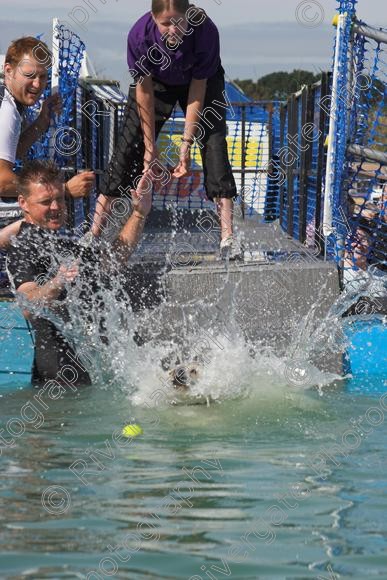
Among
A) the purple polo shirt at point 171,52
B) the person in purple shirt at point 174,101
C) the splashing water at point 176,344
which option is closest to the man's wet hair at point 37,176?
the splashing water at point 176,344

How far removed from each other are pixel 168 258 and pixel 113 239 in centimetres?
75

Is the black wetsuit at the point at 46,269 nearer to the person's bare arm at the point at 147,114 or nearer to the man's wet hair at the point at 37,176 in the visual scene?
the man's wet hair at the point at 37,176

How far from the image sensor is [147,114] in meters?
7.18

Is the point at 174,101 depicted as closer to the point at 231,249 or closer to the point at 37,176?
the point at 231,249

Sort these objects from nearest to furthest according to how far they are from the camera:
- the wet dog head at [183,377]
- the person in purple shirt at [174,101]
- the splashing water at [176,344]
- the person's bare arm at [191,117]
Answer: the wet dog head at [183,377] < the splashing water at [176,344] < the person in purple shirt at [174,101] < the person's bare arm at [191,117]

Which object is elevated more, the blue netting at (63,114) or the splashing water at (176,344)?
the blue netting at (63,114)

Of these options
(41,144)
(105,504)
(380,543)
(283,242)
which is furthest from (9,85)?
(380,543)

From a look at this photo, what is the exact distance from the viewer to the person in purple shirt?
22.7ft

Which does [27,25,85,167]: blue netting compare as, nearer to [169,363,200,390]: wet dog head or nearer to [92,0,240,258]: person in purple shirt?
[92,0,240,258]: person in purple shirt

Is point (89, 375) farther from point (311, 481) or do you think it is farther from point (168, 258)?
point (311, 481)

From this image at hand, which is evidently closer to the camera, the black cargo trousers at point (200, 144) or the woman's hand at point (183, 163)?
the woman's hand at point (183, 163)

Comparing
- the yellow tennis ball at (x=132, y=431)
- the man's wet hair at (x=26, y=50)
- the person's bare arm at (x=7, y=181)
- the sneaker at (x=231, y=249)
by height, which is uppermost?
the man's wet hair at (x=26, y=50)

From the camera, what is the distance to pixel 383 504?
4.11 meters

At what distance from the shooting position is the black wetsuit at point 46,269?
5.95m
